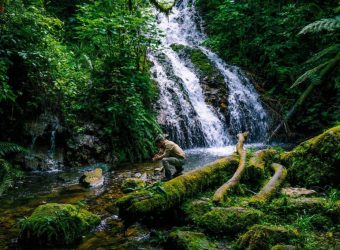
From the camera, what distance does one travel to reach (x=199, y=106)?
15148 millimetres

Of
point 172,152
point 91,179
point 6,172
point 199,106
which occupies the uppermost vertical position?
point 199,106

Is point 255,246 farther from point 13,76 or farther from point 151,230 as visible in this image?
point 13,76

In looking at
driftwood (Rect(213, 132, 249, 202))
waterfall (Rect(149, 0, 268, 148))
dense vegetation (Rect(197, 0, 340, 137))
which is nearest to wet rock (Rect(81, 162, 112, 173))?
waterfall (Rect(149, 0, 268, 148))

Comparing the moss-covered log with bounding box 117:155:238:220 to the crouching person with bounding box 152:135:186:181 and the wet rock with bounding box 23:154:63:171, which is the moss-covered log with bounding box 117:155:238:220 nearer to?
the crouching person with bounding box 152:135:186:181

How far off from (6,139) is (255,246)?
7944 mm

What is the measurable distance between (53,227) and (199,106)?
10856mm

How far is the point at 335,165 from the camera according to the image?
6.11 metres

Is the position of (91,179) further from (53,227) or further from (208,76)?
(208,76)

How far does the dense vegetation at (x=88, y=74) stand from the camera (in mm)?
9664

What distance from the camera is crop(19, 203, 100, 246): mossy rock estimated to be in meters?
4.88

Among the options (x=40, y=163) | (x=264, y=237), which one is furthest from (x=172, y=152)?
(x=264, y=237)

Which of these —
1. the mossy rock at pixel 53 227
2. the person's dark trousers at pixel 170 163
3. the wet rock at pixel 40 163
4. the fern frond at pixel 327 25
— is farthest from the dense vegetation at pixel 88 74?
the fern frond at pixel 327 25

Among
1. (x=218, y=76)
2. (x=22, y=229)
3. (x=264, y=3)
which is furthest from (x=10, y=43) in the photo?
(x=264, y=3)

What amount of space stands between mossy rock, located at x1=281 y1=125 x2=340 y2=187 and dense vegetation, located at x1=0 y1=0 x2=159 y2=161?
565 cm
